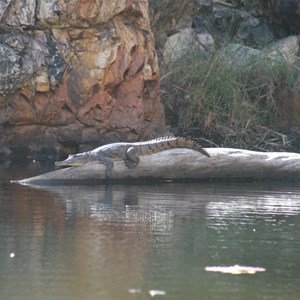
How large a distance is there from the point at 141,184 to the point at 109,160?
52 cm

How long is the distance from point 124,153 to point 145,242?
5.03 meters

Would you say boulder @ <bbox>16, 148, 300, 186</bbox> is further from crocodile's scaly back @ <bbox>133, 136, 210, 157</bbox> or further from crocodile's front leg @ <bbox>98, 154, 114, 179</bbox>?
crocodile's scaly back @ <bbox>133, 136, 210, 157</bbox>

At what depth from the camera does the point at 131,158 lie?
1305 centimetres

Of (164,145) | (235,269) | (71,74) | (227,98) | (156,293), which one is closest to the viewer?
(156,293)

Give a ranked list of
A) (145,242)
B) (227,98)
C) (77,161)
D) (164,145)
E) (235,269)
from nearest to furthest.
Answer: (235,269), (145,242), (77,161), (164,145), (227,98)

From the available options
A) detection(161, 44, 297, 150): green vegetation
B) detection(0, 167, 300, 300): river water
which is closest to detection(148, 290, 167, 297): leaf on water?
detection(0, 167, 300, 300): river water

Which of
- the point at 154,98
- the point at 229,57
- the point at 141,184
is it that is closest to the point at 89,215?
the point at 141,184

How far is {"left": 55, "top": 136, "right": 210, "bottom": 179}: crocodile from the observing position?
42.8 feet

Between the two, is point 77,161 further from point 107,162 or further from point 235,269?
point 235,269

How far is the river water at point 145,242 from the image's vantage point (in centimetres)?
658

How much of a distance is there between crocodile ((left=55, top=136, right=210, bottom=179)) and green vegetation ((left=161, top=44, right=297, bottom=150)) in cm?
462

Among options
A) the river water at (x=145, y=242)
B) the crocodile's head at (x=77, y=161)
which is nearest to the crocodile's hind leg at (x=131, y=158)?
the crocodile's head at (x=77, y=161)

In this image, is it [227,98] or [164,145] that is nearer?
[164,145]

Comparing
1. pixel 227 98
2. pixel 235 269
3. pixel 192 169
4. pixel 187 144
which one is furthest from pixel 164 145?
A: pixel 235 269
